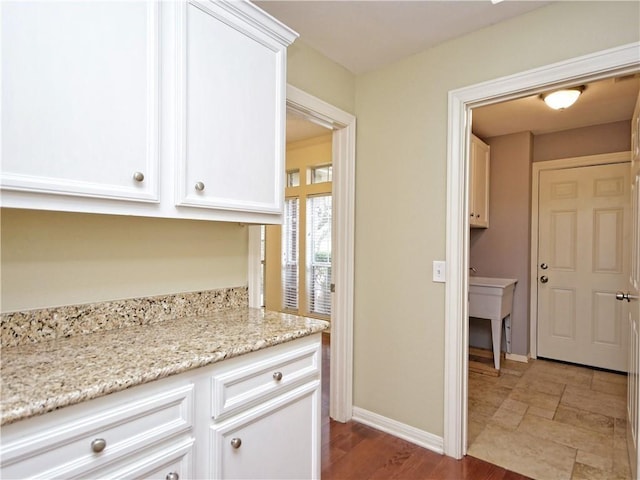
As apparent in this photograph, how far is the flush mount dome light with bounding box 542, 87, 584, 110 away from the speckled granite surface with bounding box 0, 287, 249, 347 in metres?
2.71

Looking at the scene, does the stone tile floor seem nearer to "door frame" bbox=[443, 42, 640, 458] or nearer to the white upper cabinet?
"door frame" bbox=[443, 42, 640, 458]

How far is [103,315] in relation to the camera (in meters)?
1.32

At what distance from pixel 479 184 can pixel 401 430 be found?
8.30 ft

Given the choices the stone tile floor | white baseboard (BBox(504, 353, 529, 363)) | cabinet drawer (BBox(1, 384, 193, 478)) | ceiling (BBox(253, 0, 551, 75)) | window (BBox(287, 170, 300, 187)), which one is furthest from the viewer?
window (BBox(287, 170, 300, 187))

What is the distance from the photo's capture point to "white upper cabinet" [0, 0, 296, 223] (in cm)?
94

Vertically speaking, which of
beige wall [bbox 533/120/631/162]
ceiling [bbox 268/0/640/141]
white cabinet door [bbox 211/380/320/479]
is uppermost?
ceiling [bbox 268/0/640/141]

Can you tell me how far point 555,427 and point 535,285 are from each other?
179 centimetres

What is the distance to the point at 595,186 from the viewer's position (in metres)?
3.53

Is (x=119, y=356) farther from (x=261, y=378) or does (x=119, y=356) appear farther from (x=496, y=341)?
(x=496, y=341)

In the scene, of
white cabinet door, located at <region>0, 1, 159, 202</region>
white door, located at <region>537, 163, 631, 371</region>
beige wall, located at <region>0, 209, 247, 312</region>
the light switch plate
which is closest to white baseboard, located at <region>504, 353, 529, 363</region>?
white door, located at <region>537, 163, 631, 371</region>

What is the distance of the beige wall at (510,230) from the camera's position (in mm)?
3799

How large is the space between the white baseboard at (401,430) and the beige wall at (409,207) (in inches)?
1.3

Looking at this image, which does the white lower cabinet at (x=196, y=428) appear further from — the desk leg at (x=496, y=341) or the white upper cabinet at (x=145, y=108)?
the desk leg at (x=496, y=341)

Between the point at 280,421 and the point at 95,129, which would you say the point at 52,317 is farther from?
the point at 280,421
